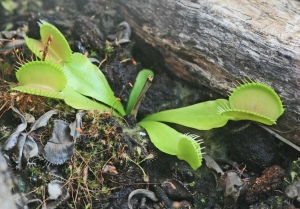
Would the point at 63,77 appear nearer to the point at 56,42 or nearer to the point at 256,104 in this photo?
the point at 56,42

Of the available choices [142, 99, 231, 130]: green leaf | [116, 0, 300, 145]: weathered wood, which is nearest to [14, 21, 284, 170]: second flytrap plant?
[142, 99, 231, 130]: green leaf

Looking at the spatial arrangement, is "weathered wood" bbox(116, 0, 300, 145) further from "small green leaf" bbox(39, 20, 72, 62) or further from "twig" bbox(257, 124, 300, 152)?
"small green leaf" bbox(39, 20, 72, 62)

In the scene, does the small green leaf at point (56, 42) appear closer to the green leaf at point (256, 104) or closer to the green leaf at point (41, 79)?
the green leaf at point (41, 79)

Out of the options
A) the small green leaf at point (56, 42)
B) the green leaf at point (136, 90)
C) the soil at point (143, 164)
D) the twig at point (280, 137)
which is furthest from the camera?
the green leaf at point (136, 90)

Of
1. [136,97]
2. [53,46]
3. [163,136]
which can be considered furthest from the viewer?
[136,97]

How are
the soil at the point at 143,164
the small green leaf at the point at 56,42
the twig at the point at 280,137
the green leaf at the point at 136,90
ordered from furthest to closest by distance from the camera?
the green leaf at the point at 136,90, the small green leaf at the point at 56,42, the twig at the point at 280,137, the soil at the point at 143,164

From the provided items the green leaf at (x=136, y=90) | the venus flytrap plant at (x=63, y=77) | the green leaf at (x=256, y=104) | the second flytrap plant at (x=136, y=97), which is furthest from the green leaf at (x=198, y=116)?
the venus flytrap plant at (x=63, y=77)

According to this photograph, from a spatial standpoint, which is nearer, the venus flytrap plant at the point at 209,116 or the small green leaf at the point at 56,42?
the venus flytrap plant at the point at 209,116

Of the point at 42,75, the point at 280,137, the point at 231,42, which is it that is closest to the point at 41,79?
the point at 42,75
